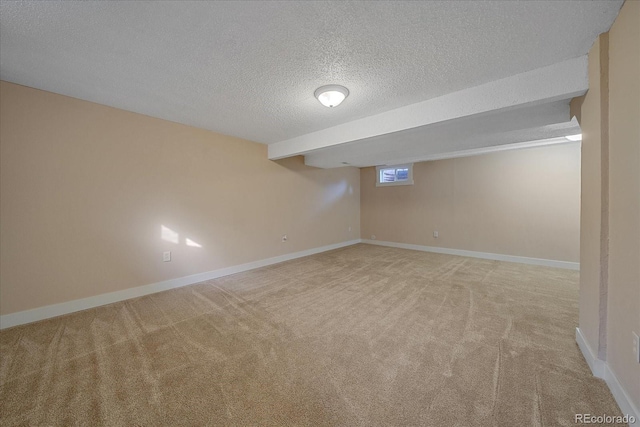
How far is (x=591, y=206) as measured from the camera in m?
1.55

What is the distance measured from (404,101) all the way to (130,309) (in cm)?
383

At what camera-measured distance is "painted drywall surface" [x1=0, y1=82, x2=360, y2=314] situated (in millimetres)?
2172

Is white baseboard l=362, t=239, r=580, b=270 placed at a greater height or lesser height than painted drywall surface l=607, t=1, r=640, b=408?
lesser

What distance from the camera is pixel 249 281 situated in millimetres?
3393

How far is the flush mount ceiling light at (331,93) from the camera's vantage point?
211 centimetres

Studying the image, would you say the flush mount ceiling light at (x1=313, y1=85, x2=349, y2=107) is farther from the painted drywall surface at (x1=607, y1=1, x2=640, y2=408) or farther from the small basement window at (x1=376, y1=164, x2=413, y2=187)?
the small basement window at (x1=376, y1=164, x2=413, y2=187)

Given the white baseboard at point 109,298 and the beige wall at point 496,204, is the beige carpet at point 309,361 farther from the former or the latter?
the beige wall at point 496,204

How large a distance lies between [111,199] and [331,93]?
283 cm

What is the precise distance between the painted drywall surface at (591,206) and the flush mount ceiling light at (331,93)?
5.76 feet

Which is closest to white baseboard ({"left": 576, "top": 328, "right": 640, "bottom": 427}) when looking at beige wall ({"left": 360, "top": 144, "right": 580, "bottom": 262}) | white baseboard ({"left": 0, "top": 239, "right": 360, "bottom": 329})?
beige wall ({"left": 360, "top": 144, "right": 580, "bottom": 262})

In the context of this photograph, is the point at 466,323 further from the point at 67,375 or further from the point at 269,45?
the point at 67,375

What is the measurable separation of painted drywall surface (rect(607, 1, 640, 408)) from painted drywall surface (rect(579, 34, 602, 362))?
8 centimetres

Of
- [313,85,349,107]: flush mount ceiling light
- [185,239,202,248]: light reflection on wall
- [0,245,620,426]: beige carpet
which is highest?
[313,85,349,107]: flush mount ceiling light

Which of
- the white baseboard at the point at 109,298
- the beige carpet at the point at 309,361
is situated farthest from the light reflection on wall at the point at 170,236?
the beige carpet at the point at 309,361
